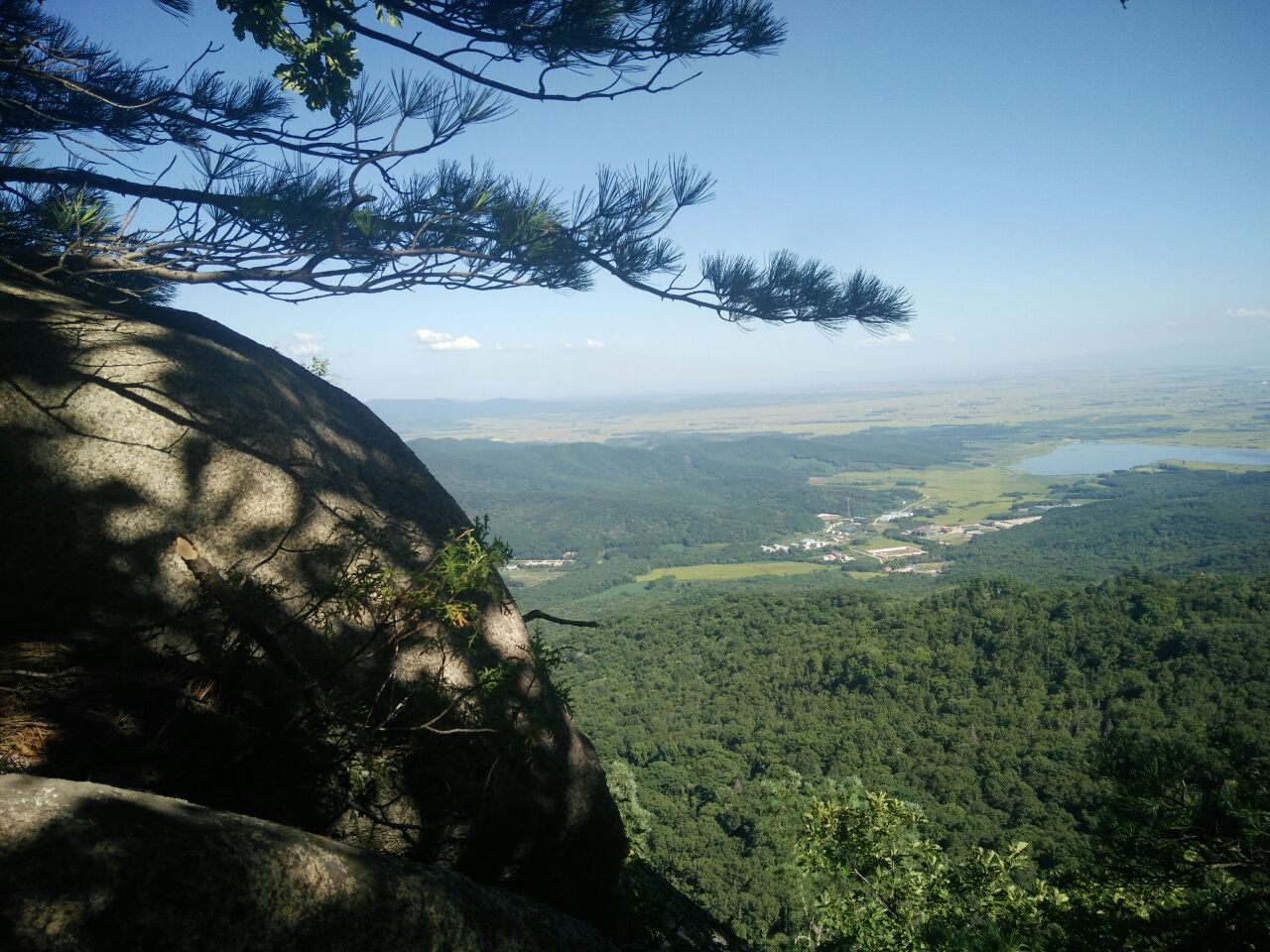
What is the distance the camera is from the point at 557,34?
303cm

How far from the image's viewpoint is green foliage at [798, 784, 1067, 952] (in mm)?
6566

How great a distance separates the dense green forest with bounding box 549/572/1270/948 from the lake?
7466 cm

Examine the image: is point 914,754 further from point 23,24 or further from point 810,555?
point 810,555

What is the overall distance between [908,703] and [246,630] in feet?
102

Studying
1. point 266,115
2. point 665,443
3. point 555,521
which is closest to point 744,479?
point 665,443

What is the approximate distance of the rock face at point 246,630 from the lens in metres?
1.92

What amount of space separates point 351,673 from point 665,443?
396 ft

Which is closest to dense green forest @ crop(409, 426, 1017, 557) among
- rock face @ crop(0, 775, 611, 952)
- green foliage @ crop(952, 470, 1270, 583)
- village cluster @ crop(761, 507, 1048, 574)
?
village cluster @ crop(761, 507, 1048, 574)

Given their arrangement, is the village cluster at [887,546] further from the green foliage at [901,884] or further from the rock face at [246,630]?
the rock face at [246,630]

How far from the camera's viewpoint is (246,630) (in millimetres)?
2066

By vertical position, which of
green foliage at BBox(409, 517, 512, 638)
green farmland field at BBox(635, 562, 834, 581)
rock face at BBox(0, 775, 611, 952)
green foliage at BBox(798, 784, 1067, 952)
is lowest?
green farmland field at BBox(635, 562, 834, 581)

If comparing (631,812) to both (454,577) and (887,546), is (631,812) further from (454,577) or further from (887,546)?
(887,546)

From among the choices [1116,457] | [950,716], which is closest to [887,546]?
[950,716]

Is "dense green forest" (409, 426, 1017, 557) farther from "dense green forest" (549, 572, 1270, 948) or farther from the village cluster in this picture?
"dense green forest" (549, 572, 1270, 948)
